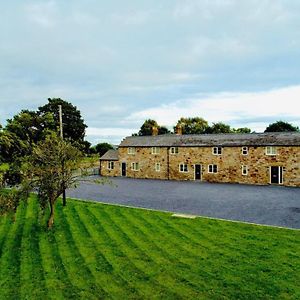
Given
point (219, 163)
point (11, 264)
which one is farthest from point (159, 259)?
point (219, 163)

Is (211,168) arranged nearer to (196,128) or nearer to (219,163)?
(219,163)

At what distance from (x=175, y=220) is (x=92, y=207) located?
7.27 m

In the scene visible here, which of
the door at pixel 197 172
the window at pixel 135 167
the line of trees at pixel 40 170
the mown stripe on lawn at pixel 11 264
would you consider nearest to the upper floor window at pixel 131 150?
the window at pixel 135 167

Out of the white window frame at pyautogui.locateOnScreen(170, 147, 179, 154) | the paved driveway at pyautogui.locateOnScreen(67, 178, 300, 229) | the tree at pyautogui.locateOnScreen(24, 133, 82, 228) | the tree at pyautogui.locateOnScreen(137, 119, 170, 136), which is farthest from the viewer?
the tree at pyautogui.locateOnScreen(137, 119, 170, 136)

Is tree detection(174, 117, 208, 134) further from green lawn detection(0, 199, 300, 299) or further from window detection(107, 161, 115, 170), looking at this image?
green lawn detection(0, 199, 300, 299)

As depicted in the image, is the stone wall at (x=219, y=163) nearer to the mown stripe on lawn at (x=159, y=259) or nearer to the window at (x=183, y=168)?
the window at (x=183, y=168)

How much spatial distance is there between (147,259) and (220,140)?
31830 mm

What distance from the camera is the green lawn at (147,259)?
10.9 m

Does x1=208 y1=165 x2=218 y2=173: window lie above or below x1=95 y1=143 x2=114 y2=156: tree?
below

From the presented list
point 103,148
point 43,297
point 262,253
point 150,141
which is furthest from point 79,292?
point 103,148

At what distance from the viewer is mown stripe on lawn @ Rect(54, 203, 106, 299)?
35.8ft

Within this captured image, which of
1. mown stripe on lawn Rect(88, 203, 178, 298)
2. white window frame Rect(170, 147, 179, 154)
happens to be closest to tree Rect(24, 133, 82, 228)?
mown stripe on lawn Rect(88, 203, 178, 298)

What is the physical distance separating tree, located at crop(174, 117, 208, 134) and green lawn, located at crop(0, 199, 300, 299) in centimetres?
6631

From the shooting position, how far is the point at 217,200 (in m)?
27.6
